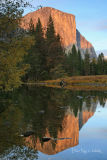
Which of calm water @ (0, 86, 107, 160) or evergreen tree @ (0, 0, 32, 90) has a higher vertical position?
evergreen tree @ (0, 0, 32, 90)

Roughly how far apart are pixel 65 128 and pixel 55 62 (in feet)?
242

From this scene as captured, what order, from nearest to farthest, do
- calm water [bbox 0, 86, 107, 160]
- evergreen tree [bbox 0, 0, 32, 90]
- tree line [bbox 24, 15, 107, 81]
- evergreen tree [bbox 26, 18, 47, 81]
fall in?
calm water [bbox 0, 86, 107, 160], evergreen tree [bbox 0, 0, 32, 90], evergreen tree [bbox 26, 18, 47, 81], tree line [bbox 24, 15, 107, 81]

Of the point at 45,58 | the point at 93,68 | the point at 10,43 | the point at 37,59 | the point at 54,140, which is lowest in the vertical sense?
the point at 54,140

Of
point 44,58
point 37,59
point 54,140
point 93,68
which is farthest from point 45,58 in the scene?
point 54,140

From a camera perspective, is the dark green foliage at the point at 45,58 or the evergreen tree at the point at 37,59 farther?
the dark green foliage at the point at 45,58

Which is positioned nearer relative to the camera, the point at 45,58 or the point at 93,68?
the point at 45,58

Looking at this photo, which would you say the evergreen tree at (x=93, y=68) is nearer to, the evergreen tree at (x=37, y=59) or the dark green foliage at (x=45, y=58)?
the dark green foliage at (x=45, y=58)

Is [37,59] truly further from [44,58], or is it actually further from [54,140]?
[54,140]

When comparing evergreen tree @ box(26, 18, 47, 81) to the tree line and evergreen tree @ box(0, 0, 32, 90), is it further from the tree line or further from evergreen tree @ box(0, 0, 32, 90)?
evergreen tree @ box(0, 0, 32, 90)

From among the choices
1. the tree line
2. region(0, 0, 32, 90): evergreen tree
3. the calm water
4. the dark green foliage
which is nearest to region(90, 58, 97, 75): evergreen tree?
the tree line

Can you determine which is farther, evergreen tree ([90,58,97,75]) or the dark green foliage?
evergreen tree ([90,58,97,75])

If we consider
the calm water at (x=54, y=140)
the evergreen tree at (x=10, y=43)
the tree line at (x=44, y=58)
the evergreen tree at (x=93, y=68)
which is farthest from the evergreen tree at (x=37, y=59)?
the calm water at (x=54, y=140)

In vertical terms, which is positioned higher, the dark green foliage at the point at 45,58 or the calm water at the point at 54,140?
the dark green foliage at the point at 45,58

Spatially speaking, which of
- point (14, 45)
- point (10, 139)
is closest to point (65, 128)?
point (10, 139)
